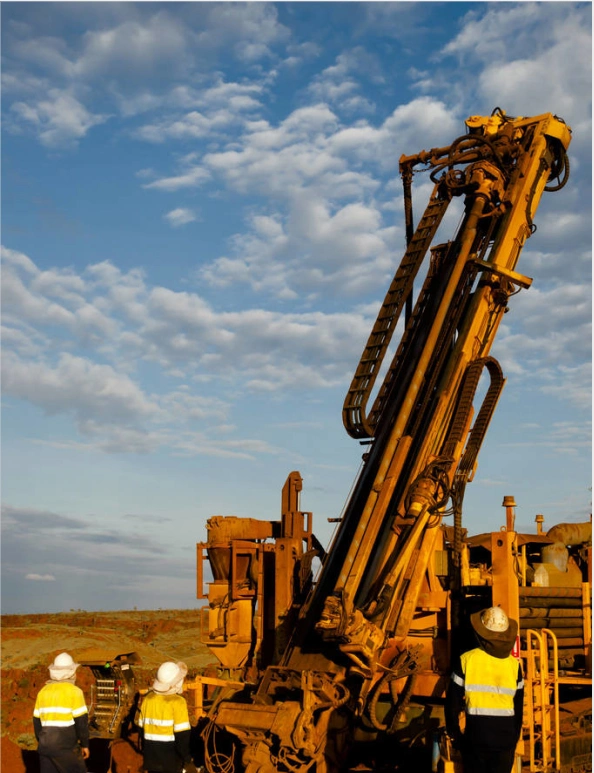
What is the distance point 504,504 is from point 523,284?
2775 millimetres

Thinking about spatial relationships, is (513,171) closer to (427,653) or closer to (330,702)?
(427,653)

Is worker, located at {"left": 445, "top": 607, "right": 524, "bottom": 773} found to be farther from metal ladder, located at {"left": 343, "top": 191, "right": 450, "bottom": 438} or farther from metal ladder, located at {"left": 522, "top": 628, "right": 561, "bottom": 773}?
metal ladder, located at {"left": 343, "top": 191, "right": 450, "bottom": 438}

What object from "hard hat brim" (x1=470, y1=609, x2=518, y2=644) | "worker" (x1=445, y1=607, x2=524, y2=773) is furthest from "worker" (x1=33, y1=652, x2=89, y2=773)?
"hard hat brim" (x1=470, y1=609, x2=518, y2=644)

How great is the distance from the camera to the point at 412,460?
421 inches

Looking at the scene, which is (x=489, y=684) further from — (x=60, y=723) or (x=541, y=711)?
(x=60, y=723)

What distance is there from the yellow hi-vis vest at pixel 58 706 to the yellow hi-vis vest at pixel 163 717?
2.26ft


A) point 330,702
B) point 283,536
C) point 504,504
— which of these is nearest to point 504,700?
point 330,702

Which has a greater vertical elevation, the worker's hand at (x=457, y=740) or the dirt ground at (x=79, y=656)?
the worker's hand at (x=457, y=740)

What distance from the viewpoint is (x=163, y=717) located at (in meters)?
7.84

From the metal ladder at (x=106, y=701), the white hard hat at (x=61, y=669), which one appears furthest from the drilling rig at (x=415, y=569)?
the white hard hat at (x=61, y=669)

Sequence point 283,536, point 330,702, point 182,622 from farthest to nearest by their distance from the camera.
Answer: point 182,622
point 283,536
point 330,702

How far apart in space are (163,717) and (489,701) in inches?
109

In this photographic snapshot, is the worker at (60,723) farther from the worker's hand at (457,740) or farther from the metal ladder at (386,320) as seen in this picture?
the metal ladder at (386,320)

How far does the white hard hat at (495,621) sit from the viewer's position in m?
7.14
